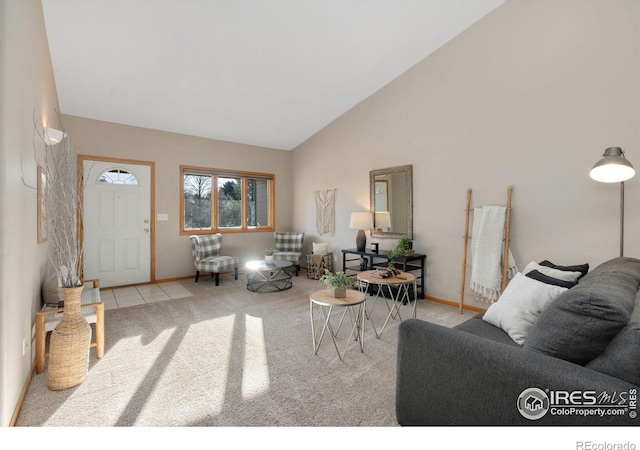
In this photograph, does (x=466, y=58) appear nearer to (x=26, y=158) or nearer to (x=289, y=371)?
(x=289, y=371)

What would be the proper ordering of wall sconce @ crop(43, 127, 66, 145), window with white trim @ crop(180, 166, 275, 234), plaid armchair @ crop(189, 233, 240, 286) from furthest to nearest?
window with white trim @ crop(180, 166, 275, 234) → plaid armchair @ crop(189, 233, 240, 286) → wall sconce @ crop(43, 127, 66, 145)

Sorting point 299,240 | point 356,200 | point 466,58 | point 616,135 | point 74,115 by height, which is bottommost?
point 299,240

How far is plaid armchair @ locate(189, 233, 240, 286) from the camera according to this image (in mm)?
4863

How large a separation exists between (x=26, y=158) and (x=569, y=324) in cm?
318

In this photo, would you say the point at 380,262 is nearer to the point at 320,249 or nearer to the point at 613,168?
the point at 320,249

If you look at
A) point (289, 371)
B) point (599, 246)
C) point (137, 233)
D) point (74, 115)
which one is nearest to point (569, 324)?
point (289, 371)

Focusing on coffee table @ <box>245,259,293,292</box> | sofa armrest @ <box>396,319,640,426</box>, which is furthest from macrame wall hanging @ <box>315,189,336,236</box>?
sofa armrest @ <box>396,319,640,426</box>

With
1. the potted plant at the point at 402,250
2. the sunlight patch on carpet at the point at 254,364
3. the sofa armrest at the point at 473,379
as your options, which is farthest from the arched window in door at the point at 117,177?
the sofa armrest at the point at 473,379

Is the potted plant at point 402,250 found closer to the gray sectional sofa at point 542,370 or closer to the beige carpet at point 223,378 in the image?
the beige carpet at point 223,378

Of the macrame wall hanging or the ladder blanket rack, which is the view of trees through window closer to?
the macrame wall hanging

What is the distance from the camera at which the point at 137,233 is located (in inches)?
191

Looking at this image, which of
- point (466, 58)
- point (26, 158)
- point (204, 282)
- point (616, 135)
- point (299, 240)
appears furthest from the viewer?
point (299, 240)

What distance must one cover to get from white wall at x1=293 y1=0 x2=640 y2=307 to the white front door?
3895 millimetres

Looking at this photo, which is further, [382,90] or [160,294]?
[382,90]
